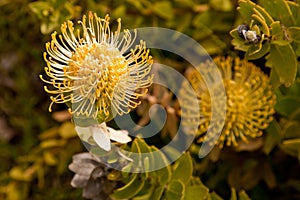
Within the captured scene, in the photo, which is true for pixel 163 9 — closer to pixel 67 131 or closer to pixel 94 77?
pixel 67 131

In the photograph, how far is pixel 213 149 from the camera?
1072mm

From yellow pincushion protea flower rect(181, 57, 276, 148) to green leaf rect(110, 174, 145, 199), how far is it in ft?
0.51

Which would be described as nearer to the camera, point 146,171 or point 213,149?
point 146,171

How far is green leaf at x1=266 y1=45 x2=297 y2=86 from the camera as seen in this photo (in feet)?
2.91

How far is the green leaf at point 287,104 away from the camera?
1.01m

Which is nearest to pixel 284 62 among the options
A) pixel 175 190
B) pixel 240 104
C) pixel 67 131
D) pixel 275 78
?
pixel 275 78

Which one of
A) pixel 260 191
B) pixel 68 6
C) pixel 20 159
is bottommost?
pixel 260 191

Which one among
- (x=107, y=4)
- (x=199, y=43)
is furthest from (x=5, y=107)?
(x=199, y=43)

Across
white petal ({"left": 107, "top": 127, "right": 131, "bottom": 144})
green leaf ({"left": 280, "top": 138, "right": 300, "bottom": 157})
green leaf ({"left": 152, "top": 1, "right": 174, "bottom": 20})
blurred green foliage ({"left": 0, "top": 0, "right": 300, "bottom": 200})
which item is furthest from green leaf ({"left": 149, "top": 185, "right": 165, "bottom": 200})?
green leaf ({"left": 152, "top": 1, "right": 174, "bottom": 20})

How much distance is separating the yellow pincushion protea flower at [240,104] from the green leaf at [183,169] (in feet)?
0.32

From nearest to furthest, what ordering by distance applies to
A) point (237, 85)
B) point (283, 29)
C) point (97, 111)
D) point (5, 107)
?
point (97, 111)
point (283, 29)
point (237, 85)
point (5, 107)

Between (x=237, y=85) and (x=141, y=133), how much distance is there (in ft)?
0.64

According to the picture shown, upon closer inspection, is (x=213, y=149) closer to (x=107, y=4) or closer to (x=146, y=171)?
(x=146, y=171)

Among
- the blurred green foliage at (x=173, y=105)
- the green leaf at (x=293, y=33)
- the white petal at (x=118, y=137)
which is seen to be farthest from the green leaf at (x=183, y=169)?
the green leaf at (x=293, y=33)
